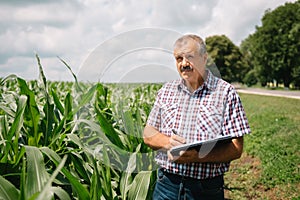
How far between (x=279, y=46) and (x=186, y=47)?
118ft

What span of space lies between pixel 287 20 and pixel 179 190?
37.2 m

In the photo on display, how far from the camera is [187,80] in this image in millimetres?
1779

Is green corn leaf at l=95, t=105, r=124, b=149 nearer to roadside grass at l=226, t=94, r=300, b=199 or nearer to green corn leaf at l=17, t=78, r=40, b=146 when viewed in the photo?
green corn leaf at l=17, t=78, r=40, b=146

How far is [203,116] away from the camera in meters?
1.75

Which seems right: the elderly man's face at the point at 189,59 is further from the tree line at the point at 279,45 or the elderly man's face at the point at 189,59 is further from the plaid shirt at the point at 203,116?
the tree line at the point at 279,45

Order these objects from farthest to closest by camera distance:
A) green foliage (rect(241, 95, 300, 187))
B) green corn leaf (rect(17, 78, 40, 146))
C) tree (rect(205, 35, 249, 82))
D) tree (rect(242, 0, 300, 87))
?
tree (rect(205, 35, 249, 82)), tree (rect(242, 0, 300, 87)), green foliage (rect(241, 95, 300, 187)), green corn leaf (rect(17, 78, 40, 146))

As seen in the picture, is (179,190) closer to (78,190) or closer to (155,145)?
(155,145)

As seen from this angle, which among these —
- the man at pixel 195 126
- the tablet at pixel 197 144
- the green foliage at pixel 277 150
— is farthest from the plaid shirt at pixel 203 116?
the green foliage at pixel 277 150

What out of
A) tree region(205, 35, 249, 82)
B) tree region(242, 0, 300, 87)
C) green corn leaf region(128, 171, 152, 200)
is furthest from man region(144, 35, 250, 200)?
tree region(205, 35, 249, 82)

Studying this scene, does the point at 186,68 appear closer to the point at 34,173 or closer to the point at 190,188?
the point at 190,188

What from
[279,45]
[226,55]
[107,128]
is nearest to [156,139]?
[107,128]

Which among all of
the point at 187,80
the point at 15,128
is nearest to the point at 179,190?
the point at 187,80

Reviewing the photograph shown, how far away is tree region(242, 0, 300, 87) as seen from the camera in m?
33.7

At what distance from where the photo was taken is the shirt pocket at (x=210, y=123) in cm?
173
